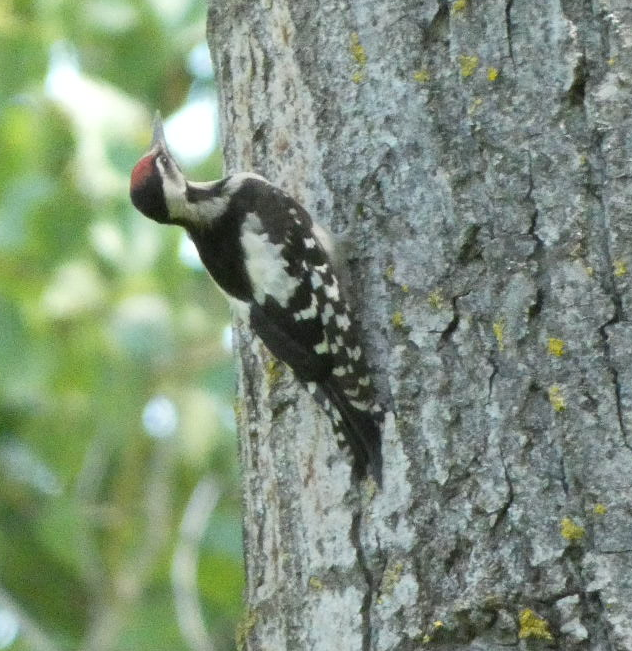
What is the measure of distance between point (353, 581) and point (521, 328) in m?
0.64

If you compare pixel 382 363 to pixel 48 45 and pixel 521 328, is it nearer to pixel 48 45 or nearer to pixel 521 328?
pixel 521 328

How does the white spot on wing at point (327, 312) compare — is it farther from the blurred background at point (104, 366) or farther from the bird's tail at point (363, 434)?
the blurred background at point (104, 366)

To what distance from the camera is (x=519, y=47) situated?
102 inches

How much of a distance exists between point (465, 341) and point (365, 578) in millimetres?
542

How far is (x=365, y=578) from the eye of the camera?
257 cm

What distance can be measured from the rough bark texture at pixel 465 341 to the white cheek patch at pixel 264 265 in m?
0.29

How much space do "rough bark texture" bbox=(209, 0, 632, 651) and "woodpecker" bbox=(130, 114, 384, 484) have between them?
0.19 ft

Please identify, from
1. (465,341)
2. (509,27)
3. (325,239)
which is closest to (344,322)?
(325,239)

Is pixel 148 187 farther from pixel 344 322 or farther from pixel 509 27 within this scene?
pixel 509 27

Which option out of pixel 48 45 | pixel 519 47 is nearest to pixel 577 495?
pixel 519 47

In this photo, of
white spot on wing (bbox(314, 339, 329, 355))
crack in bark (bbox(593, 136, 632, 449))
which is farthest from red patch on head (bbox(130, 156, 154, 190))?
crack in bark (bbox(593, 136, 632, 449))

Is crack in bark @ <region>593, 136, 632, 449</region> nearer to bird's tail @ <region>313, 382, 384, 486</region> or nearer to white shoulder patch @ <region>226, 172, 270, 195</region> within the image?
bird's tail @ <region>313, 382, 384, 486</region>

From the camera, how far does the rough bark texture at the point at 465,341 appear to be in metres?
2.36

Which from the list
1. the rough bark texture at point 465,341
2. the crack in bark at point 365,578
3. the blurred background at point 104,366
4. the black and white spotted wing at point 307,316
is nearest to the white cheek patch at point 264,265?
the black and white spotted wing at point 307,316
